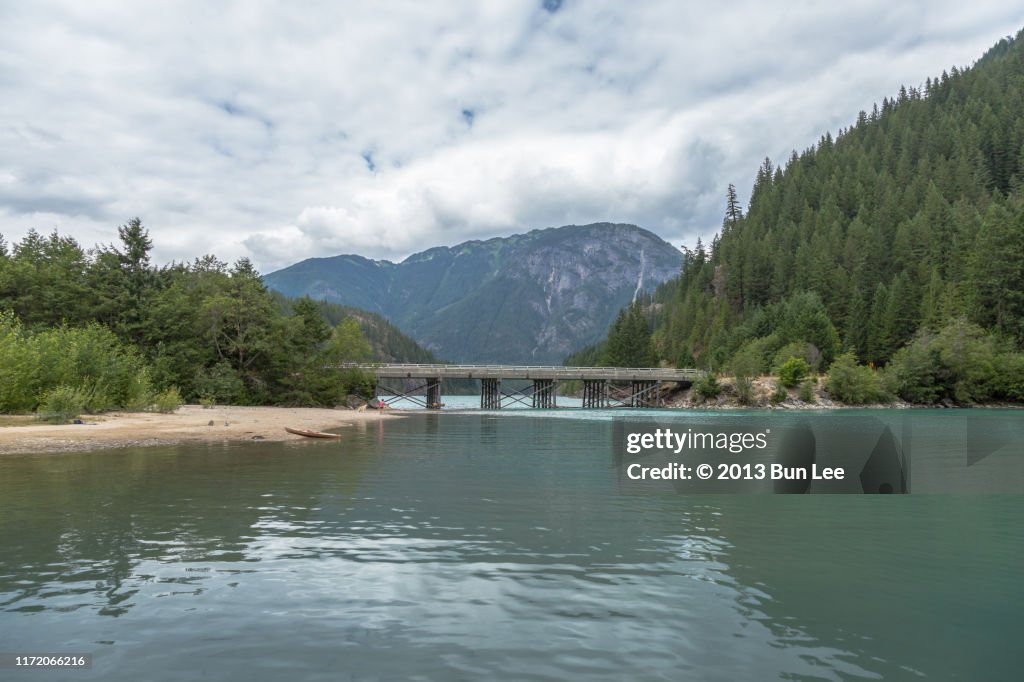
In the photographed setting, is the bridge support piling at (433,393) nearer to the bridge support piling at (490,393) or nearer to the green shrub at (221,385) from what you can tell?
the bridge support piling at (490,393)

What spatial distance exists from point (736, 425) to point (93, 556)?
5411 cm

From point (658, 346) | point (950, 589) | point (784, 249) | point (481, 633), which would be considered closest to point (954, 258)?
point (784, 249)

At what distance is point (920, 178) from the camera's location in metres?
159

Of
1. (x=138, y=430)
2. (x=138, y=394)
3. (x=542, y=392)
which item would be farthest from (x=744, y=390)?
(x=138, y=430)

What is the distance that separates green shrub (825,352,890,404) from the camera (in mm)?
98000

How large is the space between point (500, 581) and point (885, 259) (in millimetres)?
155381

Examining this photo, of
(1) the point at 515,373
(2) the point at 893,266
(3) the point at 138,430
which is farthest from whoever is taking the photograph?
(2) the point at 893,266

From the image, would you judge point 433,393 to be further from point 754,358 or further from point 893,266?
point 893,266

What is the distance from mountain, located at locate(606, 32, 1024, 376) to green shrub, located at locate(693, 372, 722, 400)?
552 cm

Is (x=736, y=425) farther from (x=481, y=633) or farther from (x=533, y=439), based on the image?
(x=481, y=633)

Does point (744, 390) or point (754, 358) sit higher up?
point (754, 358)

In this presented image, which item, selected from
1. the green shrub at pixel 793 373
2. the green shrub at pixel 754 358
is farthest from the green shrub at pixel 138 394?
the green shrub at pixel 793 373

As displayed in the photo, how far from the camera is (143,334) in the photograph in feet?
212

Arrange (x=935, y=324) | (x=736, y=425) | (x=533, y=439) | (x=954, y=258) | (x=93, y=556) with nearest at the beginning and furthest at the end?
(x=93, y=556) → (x=533, y=439) → (x=736, y=425) → (x=935, y=324) → (x=954, y=258)
